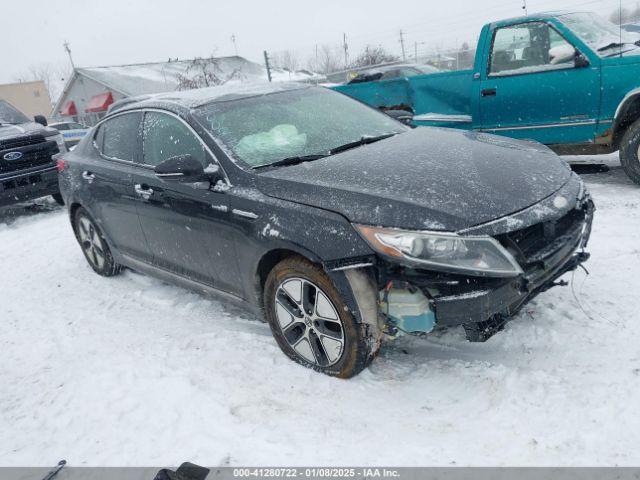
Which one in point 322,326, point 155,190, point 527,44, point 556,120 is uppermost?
point 527,44

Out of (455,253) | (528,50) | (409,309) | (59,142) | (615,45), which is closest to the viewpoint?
(455,253)

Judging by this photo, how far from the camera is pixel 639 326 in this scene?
3100mm

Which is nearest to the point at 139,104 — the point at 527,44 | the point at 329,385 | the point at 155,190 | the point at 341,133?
the point at 155,190

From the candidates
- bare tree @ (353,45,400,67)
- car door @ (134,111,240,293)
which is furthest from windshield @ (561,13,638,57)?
bare tree @ (353,45,400,67)

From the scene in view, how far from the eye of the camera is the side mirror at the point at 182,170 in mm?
3143

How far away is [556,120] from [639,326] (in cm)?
346

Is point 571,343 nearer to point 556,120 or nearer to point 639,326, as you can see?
point 639,326

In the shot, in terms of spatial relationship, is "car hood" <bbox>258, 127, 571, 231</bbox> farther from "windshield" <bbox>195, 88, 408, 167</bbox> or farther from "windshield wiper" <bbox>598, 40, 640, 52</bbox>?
"windshield wiper" <bbox>598, 40, 640, 52</bbox>

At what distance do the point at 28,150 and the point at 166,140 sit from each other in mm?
5385

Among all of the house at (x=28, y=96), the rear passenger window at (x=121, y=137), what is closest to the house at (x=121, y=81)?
the house at (x=28, y=96)

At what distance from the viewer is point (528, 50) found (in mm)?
5945

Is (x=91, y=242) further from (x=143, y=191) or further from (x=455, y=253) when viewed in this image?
(x=455, y=253)

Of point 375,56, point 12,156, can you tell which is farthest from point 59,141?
point 375,56

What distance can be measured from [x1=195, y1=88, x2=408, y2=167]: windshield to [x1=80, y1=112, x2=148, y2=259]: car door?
990mm
